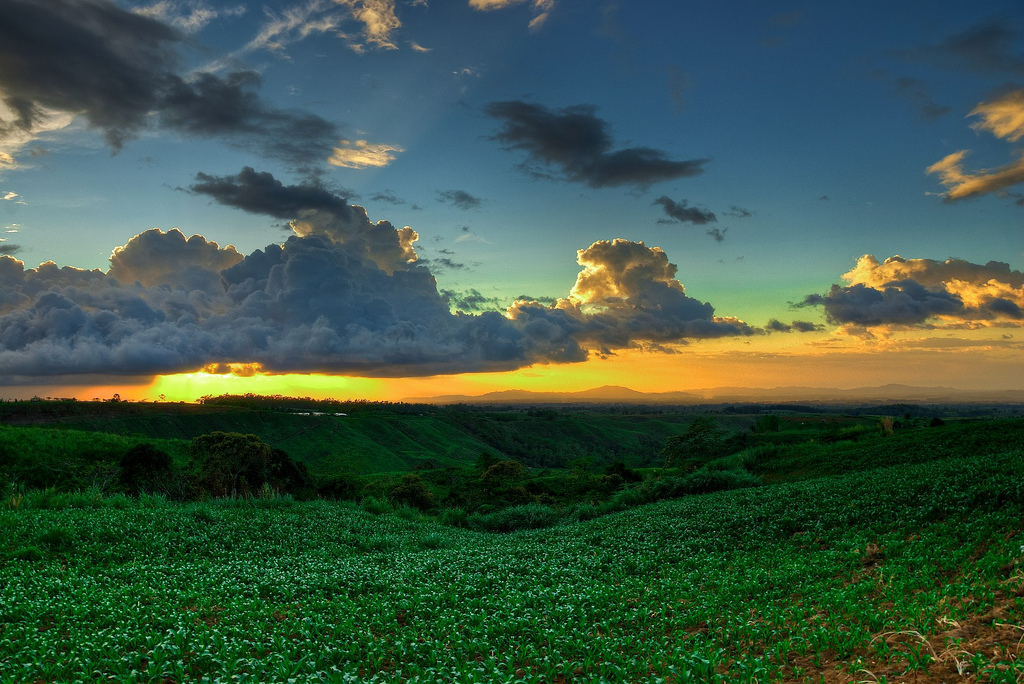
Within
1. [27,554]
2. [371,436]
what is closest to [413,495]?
[27,554]

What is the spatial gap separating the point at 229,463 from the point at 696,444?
35982 mm

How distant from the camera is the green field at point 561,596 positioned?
874cm

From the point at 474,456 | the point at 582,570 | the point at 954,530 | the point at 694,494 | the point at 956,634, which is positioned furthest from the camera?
the point at 474,456

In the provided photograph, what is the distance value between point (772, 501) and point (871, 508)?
4537mm

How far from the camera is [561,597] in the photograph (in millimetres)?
13195

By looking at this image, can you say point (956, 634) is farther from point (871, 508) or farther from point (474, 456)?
point (474, 456)

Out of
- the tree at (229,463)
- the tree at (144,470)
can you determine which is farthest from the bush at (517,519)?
the tree at (144,470)

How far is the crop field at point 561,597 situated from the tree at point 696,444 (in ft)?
84.2

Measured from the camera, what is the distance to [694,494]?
31.8 m

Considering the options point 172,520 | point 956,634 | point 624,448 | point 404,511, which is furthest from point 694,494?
point 624,448

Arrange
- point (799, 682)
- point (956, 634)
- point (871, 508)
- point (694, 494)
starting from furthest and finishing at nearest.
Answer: point (694, 494), point (871, 508), point (956, 634), point (799, 682)

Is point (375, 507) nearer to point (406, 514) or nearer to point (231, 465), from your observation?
point (406, 514)

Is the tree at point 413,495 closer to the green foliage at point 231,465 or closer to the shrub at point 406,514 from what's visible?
the green foliage at point 231,465

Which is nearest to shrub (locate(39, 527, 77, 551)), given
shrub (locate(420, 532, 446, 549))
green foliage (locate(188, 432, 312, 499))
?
shrub (locate(420, 532, 446, 549))
